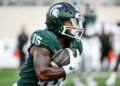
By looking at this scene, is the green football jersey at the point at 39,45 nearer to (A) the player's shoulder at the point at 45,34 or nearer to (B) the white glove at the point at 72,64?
(A) the player's shoulder at the point at 45,34

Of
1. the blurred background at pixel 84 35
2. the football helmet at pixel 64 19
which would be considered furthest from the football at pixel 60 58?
the blurred background at pixel 84 35

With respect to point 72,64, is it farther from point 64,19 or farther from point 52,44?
point 64,19

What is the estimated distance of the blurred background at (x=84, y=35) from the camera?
1013 cm

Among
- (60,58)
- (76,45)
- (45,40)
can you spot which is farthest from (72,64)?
(76,45)

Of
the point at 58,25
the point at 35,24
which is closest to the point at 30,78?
the point at 58,25

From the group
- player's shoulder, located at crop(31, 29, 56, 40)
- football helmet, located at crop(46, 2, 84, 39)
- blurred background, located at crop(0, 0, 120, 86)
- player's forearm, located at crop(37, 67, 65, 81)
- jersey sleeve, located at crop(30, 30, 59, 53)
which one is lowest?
blurred background, located at crop(0, 0, 120, 86)

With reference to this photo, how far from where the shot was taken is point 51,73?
159 inches

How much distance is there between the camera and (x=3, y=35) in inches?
754

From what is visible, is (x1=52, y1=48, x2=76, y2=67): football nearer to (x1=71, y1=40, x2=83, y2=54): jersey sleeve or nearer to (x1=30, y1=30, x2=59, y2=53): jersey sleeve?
(x1=30, y1=30, x2=59, y2=53): jersey sleeve

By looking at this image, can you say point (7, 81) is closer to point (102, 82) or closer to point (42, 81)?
point (102, 82)

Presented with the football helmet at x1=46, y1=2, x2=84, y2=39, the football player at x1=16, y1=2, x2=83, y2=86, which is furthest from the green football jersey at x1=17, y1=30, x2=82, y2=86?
the football helmet at x1=46, y1=2, x2=84, y2=39

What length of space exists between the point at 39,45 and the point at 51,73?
0.22 m

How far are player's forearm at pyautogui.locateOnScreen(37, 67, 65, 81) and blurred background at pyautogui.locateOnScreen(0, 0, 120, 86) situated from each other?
552cm

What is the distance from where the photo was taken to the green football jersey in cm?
409
